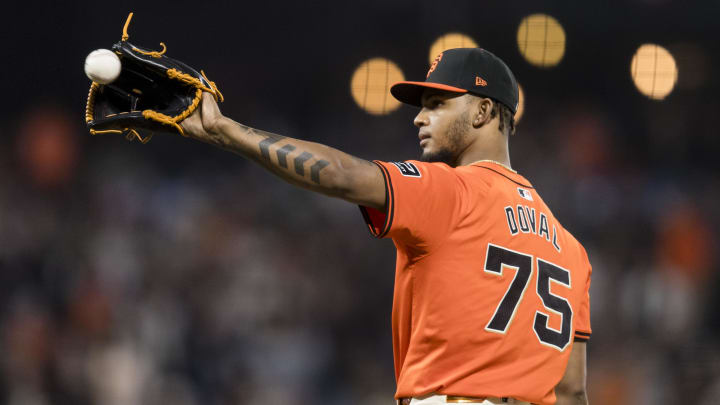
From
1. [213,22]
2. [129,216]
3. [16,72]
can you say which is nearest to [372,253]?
[129,216]

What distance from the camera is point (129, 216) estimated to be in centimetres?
587

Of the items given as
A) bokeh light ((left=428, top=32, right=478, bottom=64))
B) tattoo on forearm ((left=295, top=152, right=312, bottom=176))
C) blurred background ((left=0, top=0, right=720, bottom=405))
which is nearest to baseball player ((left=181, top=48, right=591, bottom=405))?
tattoo on forearm ((left=295, top=152, right=312, bottom=176))

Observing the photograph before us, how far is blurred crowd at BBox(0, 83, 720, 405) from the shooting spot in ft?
17.3

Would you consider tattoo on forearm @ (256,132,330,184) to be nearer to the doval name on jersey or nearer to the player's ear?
the doval name on jersey

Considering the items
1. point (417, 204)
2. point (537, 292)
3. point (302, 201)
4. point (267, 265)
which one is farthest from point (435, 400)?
point (302, 201)

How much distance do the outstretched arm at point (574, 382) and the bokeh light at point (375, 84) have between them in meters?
4.01

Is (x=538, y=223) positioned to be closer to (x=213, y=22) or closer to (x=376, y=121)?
(x=376, y=121)

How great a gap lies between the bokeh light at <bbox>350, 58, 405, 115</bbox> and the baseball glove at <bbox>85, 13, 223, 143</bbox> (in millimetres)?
4334

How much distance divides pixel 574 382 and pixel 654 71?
4257 mm

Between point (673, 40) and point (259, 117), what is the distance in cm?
335

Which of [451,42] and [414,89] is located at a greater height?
[451,42]

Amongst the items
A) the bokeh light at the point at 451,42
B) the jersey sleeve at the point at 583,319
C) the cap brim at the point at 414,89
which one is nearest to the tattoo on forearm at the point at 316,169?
the cap brim at the point at 414,89

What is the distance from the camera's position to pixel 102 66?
1.83 meters

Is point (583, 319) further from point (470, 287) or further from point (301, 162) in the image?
point (301, 162)
